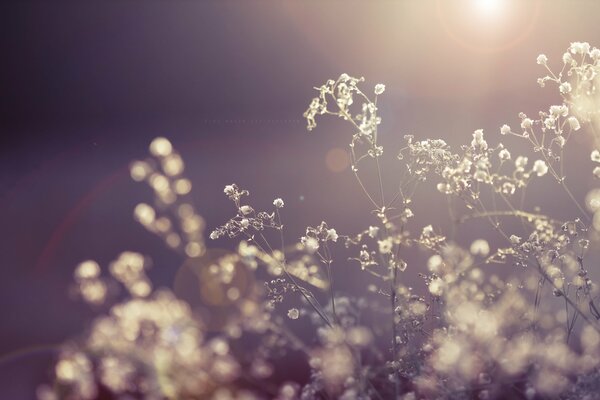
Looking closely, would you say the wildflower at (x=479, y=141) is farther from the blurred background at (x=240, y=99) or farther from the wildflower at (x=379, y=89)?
the blurred background at (x=240, y=99)

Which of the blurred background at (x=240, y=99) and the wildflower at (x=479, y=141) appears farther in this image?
the blurred background at (x=240, y=99)

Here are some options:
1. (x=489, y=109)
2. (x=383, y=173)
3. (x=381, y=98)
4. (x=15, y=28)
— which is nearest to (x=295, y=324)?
(x=383, y=173)

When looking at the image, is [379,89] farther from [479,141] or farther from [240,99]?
[240,99]

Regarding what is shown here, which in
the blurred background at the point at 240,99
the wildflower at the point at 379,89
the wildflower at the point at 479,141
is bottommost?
the wildflower at the point at 479,141

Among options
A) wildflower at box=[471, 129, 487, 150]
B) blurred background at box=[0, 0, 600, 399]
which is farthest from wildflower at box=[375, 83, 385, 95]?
blurred background at box=[0, 0, 600, 399]

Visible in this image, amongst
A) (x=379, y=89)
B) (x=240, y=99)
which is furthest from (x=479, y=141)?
(x=240, y=99)

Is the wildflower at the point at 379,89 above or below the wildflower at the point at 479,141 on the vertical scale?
above

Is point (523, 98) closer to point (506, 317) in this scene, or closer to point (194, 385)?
point (506, 317)

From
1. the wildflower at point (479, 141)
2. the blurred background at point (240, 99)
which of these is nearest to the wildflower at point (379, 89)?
the wildflower at point (479, 141)

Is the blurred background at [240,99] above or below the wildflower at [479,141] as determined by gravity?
above
